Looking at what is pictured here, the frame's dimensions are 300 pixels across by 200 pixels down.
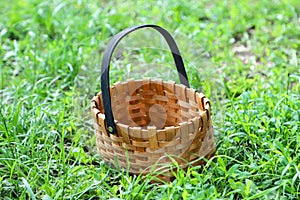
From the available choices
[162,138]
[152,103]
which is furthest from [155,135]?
[152,103]

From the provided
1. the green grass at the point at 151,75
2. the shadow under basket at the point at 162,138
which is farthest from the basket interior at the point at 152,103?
the green grass at the point at 151,75

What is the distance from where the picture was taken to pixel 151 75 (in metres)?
2.71

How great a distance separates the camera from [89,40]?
3191 millimetres

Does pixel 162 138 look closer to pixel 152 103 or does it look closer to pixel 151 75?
pixel 152 103

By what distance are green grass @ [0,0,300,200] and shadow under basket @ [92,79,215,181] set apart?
0.20ft

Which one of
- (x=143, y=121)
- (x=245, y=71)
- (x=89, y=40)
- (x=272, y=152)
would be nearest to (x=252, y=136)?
(x=272, y=152)

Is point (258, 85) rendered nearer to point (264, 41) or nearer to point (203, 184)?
point (264, 41)

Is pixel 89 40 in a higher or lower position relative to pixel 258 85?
higher

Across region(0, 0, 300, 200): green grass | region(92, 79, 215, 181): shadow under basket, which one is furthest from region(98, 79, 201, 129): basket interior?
region(0, 0, 300, 200): green grass

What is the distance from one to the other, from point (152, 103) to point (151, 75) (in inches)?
13.9

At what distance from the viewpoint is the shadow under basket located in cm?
191

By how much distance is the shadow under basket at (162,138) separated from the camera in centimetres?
191

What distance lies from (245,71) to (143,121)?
79 centimetres

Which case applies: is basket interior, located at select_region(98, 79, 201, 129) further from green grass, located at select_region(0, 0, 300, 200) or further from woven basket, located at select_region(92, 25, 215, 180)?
green grass, located at select_region(0, 0, 300, 200)
